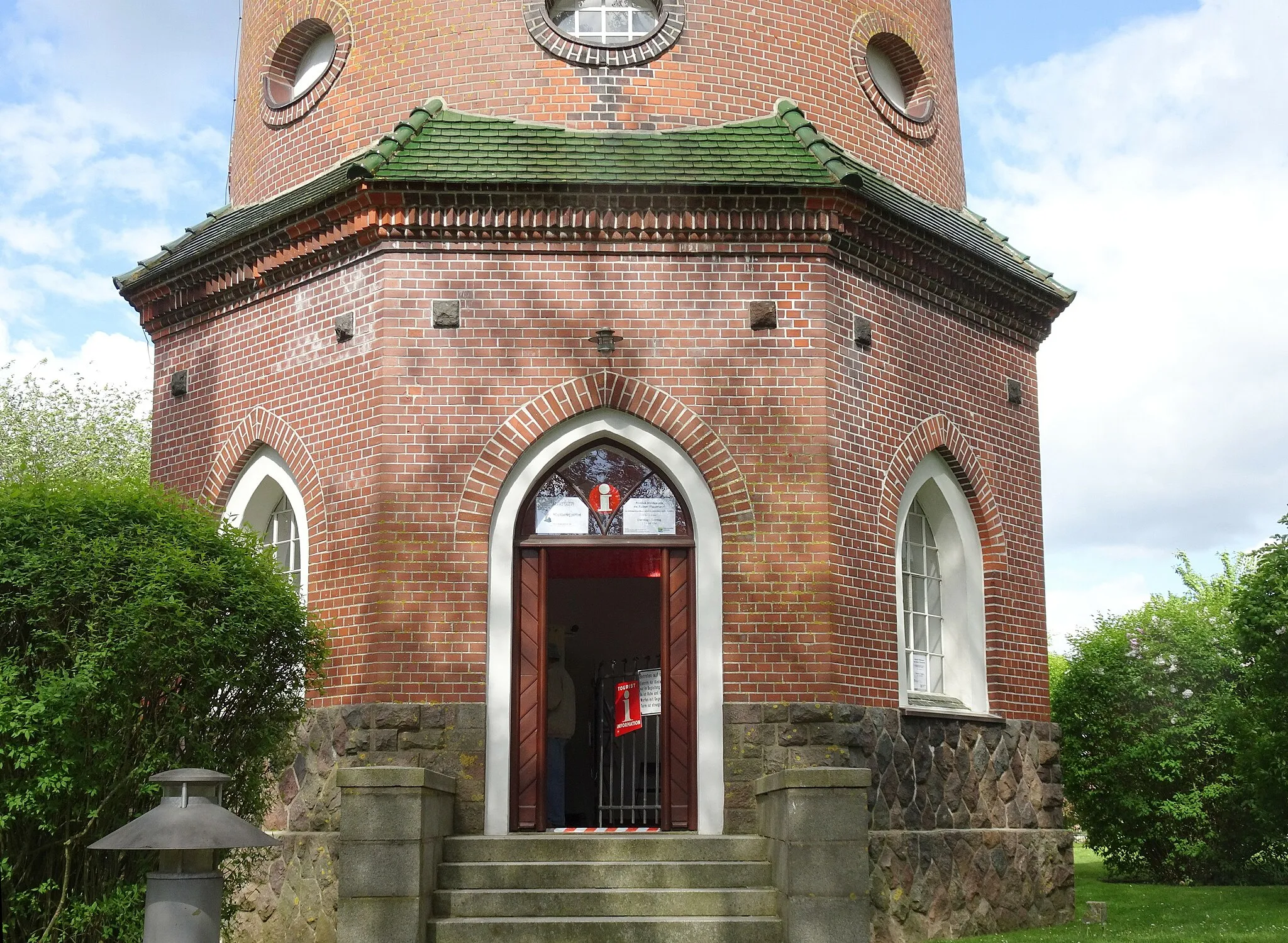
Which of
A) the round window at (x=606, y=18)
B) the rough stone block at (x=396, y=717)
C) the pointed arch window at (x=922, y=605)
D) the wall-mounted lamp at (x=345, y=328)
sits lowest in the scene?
the rough stone block at (x=396, y=717)

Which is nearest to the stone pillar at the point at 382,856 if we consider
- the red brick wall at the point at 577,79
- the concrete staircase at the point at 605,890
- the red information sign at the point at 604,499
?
the concrete staircase at the point at 605,890

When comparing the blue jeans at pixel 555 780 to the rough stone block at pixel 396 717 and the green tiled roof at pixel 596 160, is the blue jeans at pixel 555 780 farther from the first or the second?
the green tiled roof at pixel 596 160

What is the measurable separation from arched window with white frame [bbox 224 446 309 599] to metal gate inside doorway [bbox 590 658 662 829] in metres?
4.08

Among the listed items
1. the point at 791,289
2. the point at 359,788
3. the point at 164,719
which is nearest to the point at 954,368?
the point at 791,289

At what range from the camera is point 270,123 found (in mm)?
13805

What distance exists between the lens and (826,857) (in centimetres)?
898

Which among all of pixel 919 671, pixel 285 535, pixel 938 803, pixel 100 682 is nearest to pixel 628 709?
pixel 919 671

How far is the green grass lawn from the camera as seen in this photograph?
10.2 metres

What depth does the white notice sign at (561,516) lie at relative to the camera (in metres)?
11.4

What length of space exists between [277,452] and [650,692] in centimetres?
409

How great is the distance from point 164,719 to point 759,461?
5.00m

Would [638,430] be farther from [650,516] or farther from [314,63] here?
[314,63]

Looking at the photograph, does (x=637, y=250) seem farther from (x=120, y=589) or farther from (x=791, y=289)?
(x=120, y=589)

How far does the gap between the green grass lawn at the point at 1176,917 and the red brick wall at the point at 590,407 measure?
2438 mm
